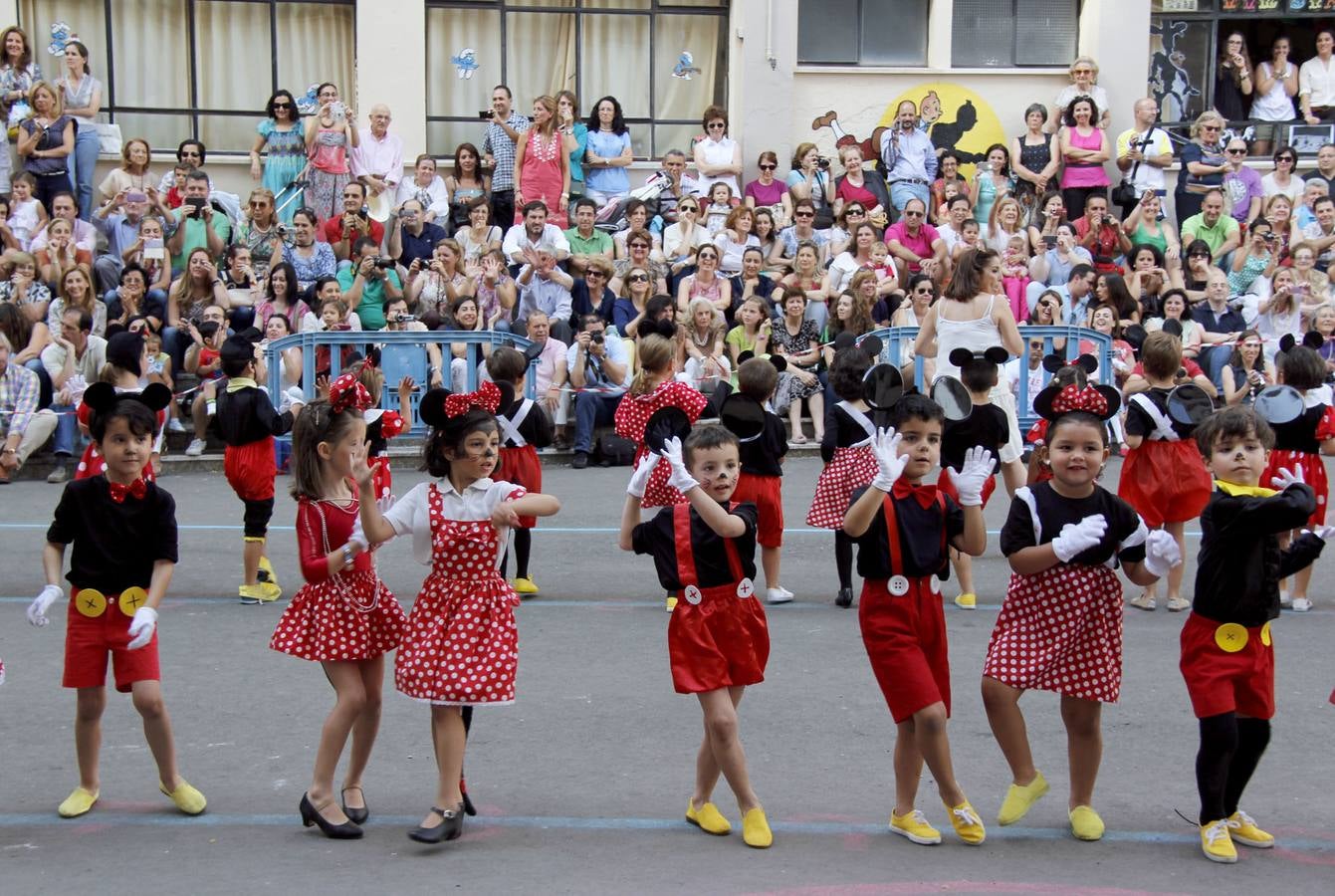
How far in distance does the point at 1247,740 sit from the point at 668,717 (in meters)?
2.42

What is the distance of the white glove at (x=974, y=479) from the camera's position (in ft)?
17.3

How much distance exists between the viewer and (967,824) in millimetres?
5238

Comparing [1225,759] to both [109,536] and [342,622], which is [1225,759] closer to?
[342,622]

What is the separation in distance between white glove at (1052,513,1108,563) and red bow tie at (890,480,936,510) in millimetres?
469

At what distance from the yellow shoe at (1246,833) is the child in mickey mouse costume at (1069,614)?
1.40ft

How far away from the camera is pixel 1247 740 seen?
17.1 feet

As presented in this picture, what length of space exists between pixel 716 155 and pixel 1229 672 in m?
A: 13.2

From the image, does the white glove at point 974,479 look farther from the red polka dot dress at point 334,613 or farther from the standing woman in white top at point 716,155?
the standing woman in white top at point 716,155

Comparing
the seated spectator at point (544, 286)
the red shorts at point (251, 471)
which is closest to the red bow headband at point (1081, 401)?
the red shorts at point (251, 471)

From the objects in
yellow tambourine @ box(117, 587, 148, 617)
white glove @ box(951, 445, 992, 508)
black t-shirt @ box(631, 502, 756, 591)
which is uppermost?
white glove @ box(951, 445, 992, 508)

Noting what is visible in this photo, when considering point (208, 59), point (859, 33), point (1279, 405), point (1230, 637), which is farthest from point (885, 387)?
point (208, 59)

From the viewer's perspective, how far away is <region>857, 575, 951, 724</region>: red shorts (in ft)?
17.1

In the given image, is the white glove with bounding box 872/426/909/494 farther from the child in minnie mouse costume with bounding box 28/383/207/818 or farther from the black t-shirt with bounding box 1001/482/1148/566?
the child in minnie mouse costume with bounding box 28/383/207/818

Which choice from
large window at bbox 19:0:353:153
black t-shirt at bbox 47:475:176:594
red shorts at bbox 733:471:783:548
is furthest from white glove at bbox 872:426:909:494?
large window at bbox 19:0:353:153
